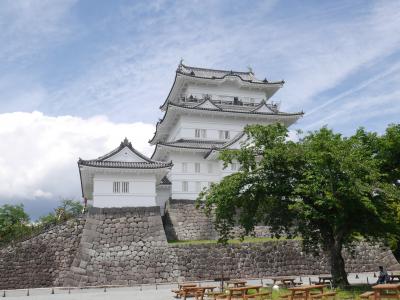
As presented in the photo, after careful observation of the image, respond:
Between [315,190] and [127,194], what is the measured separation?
41.8 ft

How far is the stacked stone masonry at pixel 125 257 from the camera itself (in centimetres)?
2175

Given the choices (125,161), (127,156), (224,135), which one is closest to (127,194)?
(125,161)

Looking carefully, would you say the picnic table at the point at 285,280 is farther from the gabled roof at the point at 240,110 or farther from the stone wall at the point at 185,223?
the gabled roof at the point at 240,110

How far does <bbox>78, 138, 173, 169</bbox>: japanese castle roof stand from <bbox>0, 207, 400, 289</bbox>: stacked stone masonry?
2.59 metres

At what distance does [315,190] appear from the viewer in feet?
47.7

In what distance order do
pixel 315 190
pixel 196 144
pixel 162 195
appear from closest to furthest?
1. pixel 315 190
2. pixel 162 195
3. pixel 196 144

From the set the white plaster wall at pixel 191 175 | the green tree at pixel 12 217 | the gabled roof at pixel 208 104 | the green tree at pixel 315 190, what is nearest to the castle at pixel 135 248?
the white plaster wall at pixel 191 175

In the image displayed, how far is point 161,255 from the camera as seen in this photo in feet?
74.0

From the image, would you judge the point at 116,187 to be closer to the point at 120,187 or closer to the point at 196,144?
the point at 120,187

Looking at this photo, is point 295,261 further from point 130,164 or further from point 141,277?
point 130,164

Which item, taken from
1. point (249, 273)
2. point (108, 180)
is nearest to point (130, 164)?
point (108, 180)

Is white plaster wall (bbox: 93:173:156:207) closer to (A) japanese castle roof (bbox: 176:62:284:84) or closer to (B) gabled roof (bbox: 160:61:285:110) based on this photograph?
(B) gabled roof (bbox: 160:61:285:110)

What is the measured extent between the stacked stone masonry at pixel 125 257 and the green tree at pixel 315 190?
6.42 meters

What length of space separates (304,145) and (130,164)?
37.4ft
